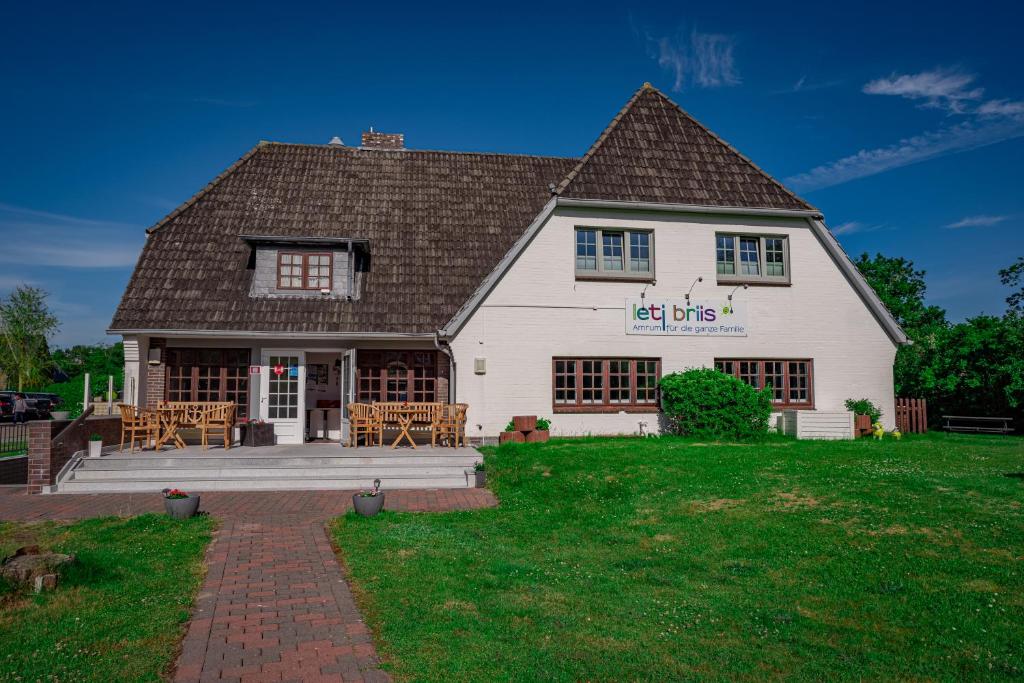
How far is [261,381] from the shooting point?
56.4ft

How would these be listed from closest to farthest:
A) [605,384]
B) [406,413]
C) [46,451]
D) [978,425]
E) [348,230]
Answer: [46,451] < [406,413] < [605,384] < [348,230] < [978,425]

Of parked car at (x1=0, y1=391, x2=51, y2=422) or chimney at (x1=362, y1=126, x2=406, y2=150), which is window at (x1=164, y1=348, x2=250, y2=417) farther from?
parked car at (x1=0, y1=391, x2=51, y2=422)

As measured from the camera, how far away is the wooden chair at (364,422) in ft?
51.0

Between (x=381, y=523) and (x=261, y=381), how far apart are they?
8754 mm

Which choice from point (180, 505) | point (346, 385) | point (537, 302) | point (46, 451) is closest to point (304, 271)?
point (346, 385)

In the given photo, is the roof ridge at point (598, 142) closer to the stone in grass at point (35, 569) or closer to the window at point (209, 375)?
the window at point (209, 375)

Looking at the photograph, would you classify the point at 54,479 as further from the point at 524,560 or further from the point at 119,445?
the point at 524,560

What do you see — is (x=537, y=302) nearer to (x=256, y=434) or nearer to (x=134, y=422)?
(x=256, y=434)

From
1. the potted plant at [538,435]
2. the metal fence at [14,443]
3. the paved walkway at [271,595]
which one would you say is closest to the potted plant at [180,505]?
the paved walkway at [271,595]

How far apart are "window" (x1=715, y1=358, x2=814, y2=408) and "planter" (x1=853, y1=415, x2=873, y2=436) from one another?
1164 millimetres

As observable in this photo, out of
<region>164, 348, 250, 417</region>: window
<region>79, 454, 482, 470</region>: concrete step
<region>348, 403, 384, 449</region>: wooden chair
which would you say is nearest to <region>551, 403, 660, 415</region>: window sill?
<region>79, 454, 482, 470</region>: concrete step

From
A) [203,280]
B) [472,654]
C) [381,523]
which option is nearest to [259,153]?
[203,280]

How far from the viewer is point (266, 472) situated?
45.2ft

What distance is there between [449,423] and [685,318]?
6.86 meters
